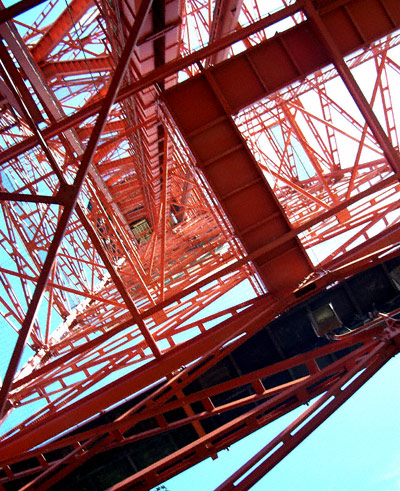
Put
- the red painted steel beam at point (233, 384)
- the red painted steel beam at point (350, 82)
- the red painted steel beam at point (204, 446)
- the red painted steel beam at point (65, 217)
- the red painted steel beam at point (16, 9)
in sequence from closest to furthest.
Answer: the red painted steel beam at point (16, 9) → the red painted steel beam at point (65, 217) → the red painted steel beam at point (204, 446) → the red painted steel beam at point (233, 384) → the red painted steel beam at point (350, 82)

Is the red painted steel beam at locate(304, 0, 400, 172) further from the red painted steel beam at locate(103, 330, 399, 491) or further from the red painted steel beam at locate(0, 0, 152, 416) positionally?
the red painted steel beam at locate(0, 0, 152, 416)

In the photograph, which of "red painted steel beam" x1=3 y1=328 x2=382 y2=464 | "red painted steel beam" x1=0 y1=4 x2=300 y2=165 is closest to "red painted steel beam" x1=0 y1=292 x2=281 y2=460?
"red painted steel beam" x1=3 y1=328 x2=382 y2=464

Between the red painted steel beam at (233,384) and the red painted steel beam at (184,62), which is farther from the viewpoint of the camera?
the red painted steel beam at (184,62)

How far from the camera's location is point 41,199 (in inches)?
308

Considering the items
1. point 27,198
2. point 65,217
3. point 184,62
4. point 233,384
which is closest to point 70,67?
point 184,62

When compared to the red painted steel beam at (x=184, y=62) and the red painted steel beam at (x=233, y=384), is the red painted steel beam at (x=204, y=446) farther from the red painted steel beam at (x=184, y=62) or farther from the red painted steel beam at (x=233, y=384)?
the red painted steel beam at (x=184, y=62)

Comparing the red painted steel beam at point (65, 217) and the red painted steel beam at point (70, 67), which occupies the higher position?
the red painted steel beam at point (70, 67)

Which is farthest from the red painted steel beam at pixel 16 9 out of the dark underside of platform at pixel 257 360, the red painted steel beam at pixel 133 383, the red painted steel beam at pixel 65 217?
the dark underside of platform at pixel 257 360

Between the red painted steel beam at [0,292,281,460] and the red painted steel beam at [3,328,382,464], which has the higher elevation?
the red painted steel beam at [0,292,281,460]

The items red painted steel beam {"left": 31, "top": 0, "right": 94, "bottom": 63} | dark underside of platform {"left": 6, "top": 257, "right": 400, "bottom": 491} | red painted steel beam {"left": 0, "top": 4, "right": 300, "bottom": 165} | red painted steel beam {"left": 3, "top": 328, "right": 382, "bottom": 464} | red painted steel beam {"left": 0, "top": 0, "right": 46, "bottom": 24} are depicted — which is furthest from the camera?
red painted steel beam {"left": 31, "top": 0, "right": 94, "bottom": 63}

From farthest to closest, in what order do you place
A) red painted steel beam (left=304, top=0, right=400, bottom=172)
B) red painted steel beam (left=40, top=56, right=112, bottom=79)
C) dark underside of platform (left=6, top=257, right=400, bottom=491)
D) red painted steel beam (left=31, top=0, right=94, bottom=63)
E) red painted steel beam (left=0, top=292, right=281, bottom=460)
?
red painted steel beam (left=40, top=56, right=112, bottom=79)
red painted steel beam (left=31, top=0, right=94, bottom=63)
dark underside of platform (left=6, top=257, right=400, bottom=491)
red painted steel beam (left=304, top=0, right=400, bottom=172)
red painted steel beam (left=0, top=292, right=281, bottom=460)

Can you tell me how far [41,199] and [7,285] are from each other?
8.17 m

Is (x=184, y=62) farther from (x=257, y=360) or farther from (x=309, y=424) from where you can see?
(x=309, y=424)

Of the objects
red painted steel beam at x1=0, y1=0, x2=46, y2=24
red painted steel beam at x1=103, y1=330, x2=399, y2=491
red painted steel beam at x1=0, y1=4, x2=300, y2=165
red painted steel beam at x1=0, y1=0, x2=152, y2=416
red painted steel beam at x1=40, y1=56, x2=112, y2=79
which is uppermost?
red painted steel beam at x1=40, y1=56, x2=112, y2=79
